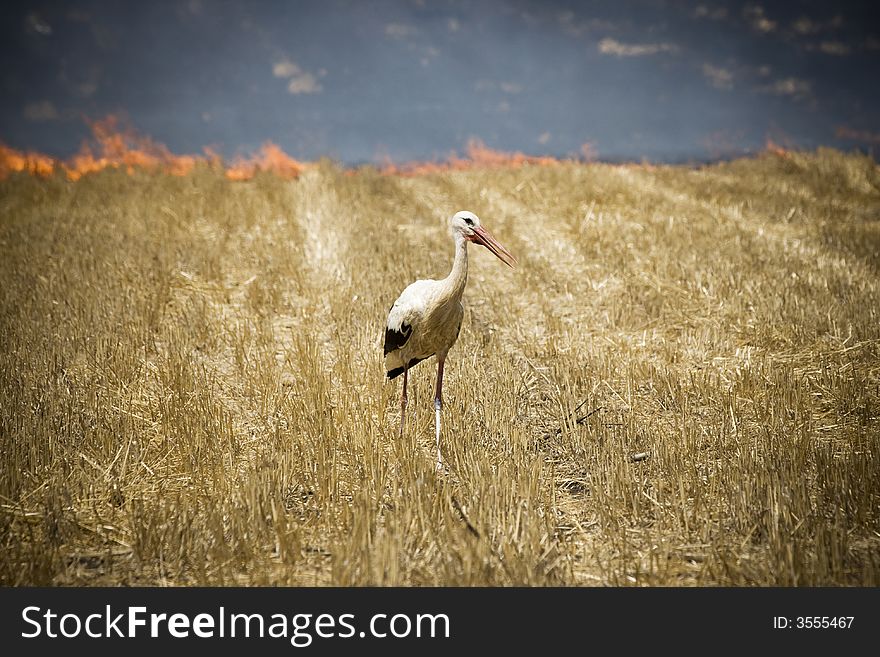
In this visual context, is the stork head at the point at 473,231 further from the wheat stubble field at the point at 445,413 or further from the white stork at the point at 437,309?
the wheat stubble field at the point at 445,413

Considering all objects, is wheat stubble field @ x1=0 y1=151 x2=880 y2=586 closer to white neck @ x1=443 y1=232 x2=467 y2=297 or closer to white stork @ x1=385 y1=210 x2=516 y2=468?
white stork @ x1=385 y1=210 x2=516 y2=468

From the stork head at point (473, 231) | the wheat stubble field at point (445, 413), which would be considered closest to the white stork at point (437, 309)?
the stork head at point (473, 231)

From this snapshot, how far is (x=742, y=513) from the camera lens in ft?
8.59

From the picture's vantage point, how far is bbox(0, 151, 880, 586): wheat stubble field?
2.45 metres

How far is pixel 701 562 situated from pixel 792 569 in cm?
35

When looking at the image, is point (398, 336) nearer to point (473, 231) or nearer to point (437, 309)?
point (437, 309)

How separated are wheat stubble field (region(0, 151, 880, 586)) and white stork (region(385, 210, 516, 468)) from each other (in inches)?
18.7

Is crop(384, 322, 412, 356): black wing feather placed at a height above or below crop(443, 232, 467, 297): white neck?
below

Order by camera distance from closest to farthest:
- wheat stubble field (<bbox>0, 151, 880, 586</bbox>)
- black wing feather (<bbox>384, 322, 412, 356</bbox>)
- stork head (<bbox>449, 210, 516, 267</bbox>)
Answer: wheat stubble field (<bbox>0, 151, 880, 586</bbox>) → stork head (<bbox>449, 210, 516, 267</bbox>) → black wing feather (<bbox>384, 322, 412, 356</bbox>)

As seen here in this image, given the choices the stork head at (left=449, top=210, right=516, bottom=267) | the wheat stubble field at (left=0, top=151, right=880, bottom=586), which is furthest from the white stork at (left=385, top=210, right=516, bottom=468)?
the wheat stubble field at (left=0, top=151, right=880, bottom=586)

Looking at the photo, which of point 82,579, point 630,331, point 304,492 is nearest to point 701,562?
point 304,492

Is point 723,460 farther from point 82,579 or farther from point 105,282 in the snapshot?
point 105,282

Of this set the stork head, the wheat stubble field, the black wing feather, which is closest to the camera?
the wheat stubble field

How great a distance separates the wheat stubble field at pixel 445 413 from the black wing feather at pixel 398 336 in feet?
1.54
